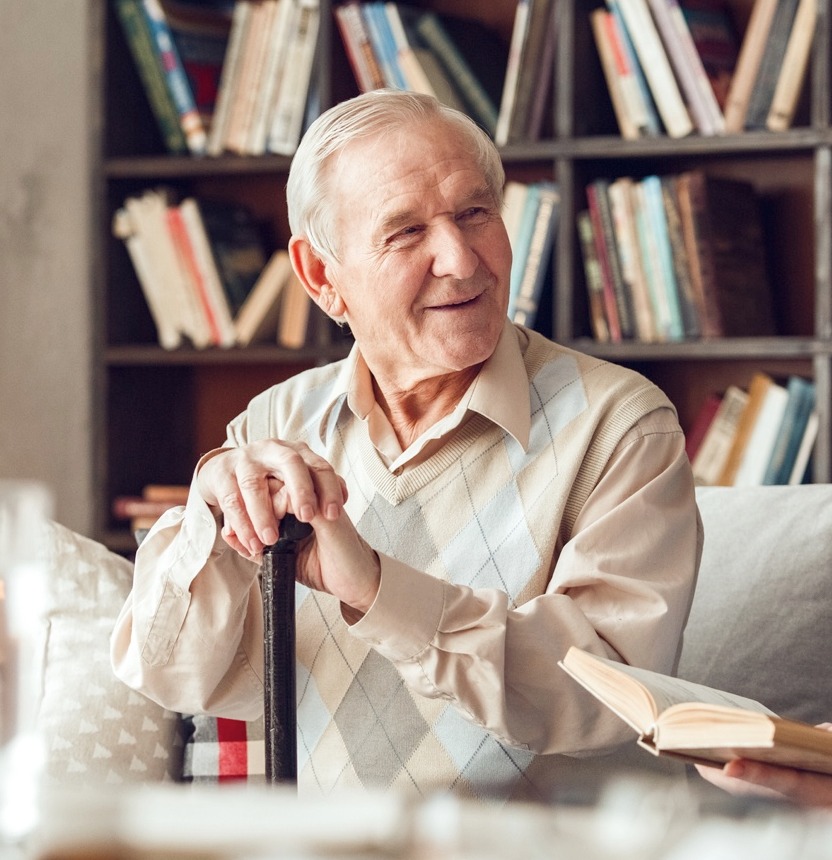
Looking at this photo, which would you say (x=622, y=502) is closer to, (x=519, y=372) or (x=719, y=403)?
(x=519, y=372)

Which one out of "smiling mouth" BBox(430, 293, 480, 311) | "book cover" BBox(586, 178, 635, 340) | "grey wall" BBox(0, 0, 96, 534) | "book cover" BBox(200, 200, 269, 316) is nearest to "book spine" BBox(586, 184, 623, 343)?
"book cover" BBox(586, 178, 635, 340)

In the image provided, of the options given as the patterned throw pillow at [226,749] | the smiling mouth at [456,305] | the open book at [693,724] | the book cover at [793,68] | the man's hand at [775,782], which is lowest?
the patterned throw pillow at [226,749]

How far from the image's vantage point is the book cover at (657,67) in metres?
2.47

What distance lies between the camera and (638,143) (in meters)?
2.49

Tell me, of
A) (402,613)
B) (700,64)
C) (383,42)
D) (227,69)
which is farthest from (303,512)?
(227,69)

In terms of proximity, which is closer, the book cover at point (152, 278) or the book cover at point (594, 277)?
the book cover at point (594, 277)

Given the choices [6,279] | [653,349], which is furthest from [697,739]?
[6,279]

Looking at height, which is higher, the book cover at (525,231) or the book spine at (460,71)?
the book spine at (460,71)

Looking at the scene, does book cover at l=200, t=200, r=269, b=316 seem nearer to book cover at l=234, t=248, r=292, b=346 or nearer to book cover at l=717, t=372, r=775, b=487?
book cover at l=234, t=248, r=292, b=346

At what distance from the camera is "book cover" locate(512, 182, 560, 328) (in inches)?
101

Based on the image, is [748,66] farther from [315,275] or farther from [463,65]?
[315,275]

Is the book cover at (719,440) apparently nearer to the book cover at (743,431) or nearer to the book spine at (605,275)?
the book cover at (743,431)

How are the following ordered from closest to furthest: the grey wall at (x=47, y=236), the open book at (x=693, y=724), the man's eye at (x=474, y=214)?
the open book at (x=693, y=724) → the man's eye at (x=474, y=214) → the grey wall at (x=47, y=236)

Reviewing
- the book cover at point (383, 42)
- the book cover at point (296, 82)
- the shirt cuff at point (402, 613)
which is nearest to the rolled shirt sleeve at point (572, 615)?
the shirt cuff at point (402, 613)
